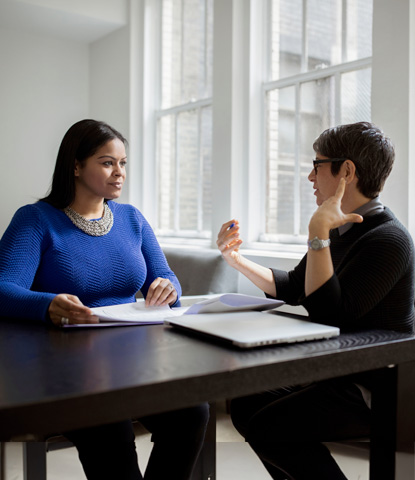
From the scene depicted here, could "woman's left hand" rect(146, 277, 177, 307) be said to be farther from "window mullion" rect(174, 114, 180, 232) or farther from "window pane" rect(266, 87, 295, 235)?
"window mullion" rect(174, 114, 180, 232)

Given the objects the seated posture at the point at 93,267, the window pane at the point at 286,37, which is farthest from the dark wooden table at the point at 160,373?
the window pane at the point at 286,37

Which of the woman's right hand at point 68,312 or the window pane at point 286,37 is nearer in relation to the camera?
the woman's right hand at point 68,312

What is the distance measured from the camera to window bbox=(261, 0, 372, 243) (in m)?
3.16

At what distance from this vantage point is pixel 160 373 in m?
0.86

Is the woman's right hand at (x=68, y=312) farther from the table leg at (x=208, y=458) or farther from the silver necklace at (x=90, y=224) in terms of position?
the table leg at (x=208, y=458)

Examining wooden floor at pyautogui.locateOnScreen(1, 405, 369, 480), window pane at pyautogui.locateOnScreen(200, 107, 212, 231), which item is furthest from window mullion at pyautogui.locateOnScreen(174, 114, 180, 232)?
wooden floor at pyautogui.locateOnScreen(1, 405, 369, 480)

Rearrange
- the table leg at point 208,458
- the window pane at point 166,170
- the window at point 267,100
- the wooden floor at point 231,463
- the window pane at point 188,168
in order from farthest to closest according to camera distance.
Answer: the window pane at point 166,170
the window pane at point 188,168
the window at point 267,100
the wooden floor at point 231,463
the table leg at point 208,458

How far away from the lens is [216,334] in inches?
41.6

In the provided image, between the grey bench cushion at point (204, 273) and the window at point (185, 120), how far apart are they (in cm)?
68

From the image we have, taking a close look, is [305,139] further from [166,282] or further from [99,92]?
[99,92]

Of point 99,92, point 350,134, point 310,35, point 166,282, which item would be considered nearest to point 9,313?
point 166,282

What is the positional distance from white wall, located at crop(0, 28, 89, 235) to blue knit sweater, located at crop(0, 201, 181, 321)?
3.41 meters

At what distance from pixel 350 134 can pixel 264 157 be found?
2343mm

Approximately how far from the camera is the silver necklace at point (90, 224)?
179 cm
